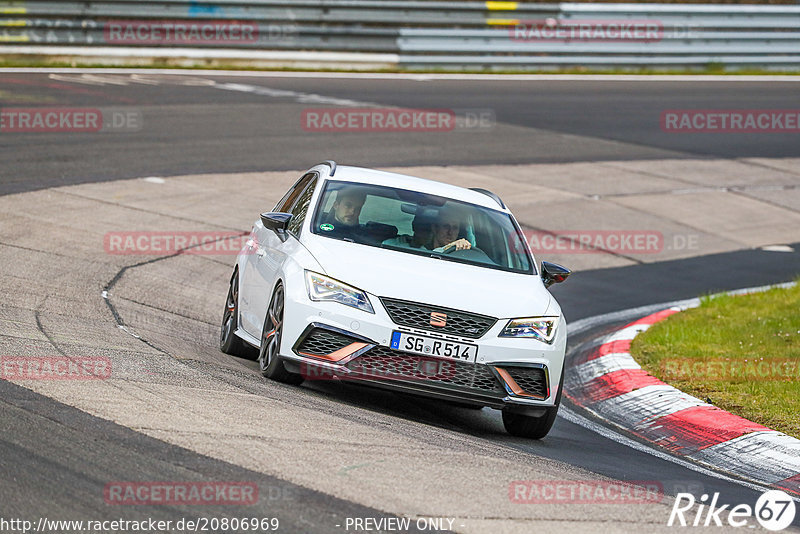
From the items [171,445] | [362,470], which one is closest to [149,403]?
[171,445]

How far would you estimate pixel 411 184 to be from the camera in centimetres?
922

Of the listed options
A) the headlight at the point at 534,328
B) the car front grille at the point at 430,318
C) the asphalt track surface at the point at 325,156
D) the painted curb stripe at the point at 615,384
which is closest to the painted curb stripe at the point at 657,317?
the asphalt track surface at the point at 325,156

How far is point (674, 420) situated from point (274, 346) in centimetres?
294

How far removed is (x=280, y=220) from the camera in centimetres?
863

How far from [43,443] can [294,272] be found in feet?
8.57

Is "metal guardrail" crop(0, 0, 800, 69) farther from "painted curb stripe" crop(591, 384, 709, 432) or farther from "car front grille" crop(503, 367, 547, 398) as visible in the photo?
"car front grille" crop(503, 367, 547, 398)

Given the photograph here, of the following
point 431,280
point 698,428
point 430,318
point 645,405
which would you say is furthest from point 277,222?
point 698,428

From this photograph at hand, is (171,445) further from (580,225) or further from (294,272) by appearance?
(580,225)

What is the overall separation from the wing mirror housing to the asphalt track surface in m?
1.33

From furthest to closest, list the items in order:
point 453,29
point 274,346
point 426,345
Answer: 1. point 453,29
2. point 274,346
3. point 426,345

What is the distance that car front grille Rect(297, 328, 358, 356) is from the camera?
7484 millimetres

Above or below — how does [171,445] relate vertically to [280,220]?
below

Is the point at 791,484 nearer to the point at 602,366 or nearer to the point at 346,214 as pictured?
the point at 602,366

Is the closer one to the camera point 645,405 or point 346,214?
point 346,214
